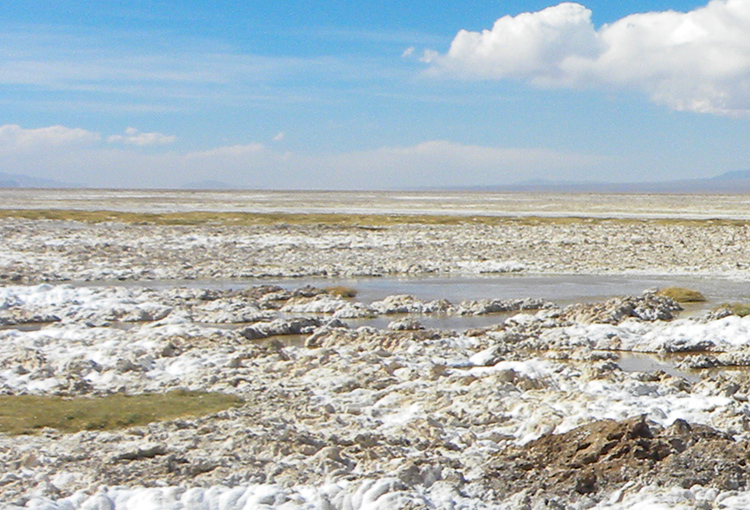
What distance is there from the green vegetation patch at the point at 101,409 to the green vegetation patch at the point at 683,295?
41.5 feet

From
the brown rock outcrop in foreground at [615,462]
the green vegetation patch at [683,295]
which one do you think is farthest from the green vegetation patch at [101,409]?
the green vegetation patch at [683,295]

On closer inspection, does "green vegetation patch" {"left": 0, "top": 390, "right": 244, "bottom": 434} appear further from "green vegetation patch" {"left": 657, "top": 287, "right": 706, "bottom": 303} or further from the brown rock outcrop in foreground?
"green vegetation patch" {"left": 657, "top": 287, "right": 706, "bottom": 303}

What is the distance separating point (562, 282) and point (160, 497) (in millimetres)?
17977

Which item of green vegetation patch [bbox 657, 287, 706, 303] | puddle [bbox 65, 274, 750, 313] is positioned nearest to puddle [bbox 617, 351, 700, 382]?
puddle [bbox 65, 274, 750, 313]

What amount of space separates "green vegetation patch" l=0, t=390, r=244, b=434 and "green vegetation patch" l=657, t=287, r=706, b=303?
12.7m

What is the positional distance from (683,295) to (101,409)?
47.3 ft

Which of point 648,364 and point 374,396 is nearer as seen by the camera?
point 374,396

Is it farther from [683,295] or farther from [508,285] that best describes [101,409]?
[508,285]

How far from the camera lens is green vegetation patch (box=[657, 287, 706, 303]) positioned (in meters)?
19.6

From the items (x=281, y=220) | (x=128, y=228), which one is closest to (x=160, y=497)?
(x=128, y=228)

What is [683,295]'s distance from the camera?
19891 millimetres

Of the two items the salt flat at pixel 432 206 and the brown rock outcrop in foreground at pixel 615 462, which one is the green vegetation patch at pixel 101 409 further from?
the salt flat at pixel 432 206

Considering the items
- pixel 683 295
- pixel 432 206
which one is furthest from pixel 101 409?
pixel 432 206

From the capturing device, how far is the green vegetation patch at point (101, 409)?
9.45 meters
